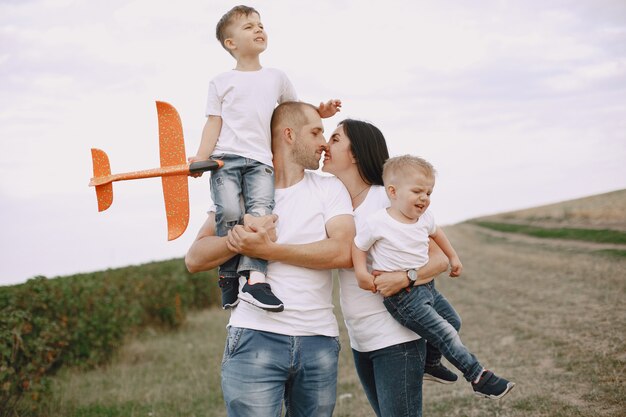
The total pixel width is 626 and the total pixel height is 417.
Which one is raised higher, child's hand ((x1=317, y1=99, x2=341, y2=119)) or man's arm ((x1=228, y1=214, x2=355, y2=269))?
child's hand ((x1=317, y1=99, x2=341, y2=119))

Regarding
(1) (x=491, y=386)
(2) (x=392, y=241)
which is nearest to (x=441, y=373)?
(1) (x=491, y=386)

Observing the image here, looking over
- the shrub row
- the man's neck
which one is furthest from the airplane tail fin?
the shrub row

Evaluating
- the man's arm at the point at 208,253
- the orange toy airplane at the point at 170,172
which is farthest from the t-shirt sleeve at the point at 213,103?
the man's arm at the point at 208,253

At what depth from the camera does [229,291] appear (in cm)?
331

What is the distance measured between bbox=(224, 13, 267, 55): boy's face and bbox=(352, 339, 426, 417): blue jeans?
6.66 ft

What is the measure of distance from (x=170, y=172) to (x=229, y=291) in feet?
2.52

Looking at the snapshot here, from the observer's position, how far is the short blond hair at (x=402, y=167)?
321cm

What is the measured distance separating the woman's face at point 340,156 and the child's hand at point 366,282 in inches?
26.6

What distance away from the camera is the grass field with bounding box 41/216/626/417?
638cm

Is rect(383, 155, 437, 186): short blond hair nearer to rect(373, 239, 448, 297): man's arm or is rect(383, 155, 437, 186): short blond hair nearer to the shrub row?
rect(373, 239, 448, 297): man's arm

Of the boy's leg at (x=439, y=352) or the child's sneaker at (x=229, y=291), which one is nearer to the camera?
the child's sneaker at (x=229, y=291)

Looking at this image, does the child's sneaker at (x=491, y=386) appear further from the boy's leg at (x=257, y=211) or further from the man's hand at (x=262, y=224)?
the man's hand at (x=262, y=224)

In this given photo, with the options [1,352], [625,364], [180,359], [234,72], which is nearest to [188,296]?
[180,359]

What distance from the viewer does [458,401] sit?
673 cm
